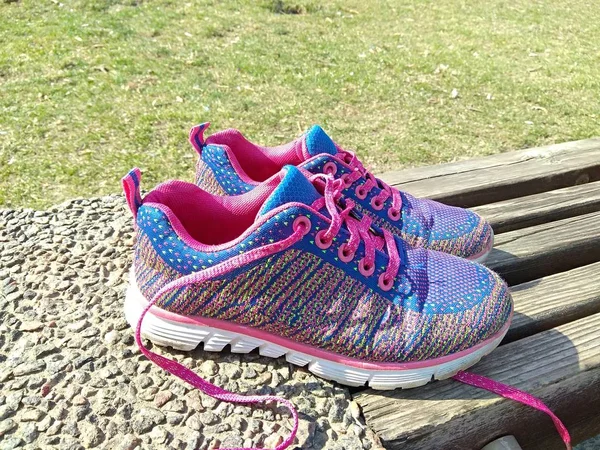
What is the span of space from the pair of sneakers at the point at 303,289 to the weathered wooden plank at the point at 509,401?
5 centimetres

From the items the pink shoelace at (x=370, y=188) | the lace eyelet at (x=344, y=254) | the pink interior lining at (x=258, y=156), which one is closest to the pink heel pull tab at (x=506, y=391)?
the lace eyelet at (x=344, y=254)

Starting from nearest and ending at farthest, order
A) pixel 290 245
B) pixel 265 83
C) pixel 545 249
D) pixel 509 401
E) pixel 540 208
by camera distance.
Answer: pixel 290 245 → pixel 509 401 → pixel 545 249 → pixel 540 208 → pixel 265 83

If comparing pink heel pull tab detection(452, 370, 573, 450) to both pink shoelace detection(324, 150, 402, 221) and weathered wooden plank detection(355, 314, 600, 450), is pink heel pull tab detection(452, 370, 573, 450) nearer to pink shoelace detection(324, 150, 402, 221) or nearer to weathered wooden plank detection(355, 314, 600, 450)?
weathered wooden plank detection(355, 314, 600, 450)

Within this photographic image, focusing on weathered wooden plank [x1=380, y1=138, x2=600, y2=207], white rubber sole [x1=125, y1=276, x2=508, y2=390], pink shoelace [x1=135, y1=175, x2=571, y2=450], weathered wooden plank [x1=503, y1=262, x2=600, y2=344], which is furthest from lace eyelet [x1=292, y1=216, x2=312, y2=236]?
weathered wooden plank [x1=380, y1=138, x2=600, y2=207]

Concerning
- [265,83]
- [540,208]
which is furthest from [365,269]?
[265,83]

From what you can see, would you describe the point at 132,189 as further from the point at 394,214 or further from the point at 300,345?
the point at 394,214

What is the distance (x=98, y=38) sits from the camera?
4047mm

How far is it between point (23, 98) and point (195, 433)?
8.71ft

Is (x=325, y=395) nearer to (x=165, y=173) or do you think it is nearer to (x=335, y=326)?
(x=335, y=326)

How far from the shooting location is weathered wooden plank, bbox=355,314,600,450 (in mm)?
1151

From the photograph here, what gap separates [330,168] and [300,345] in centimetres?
46

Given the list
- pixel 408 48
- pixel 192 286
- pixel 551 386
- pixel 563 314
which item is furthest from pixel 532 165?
pixel 408 48

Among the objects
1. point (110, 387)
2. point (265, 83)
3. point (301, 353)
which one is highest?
point (301, 353)

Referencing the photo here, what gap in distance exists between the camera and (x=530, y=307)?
146cm
